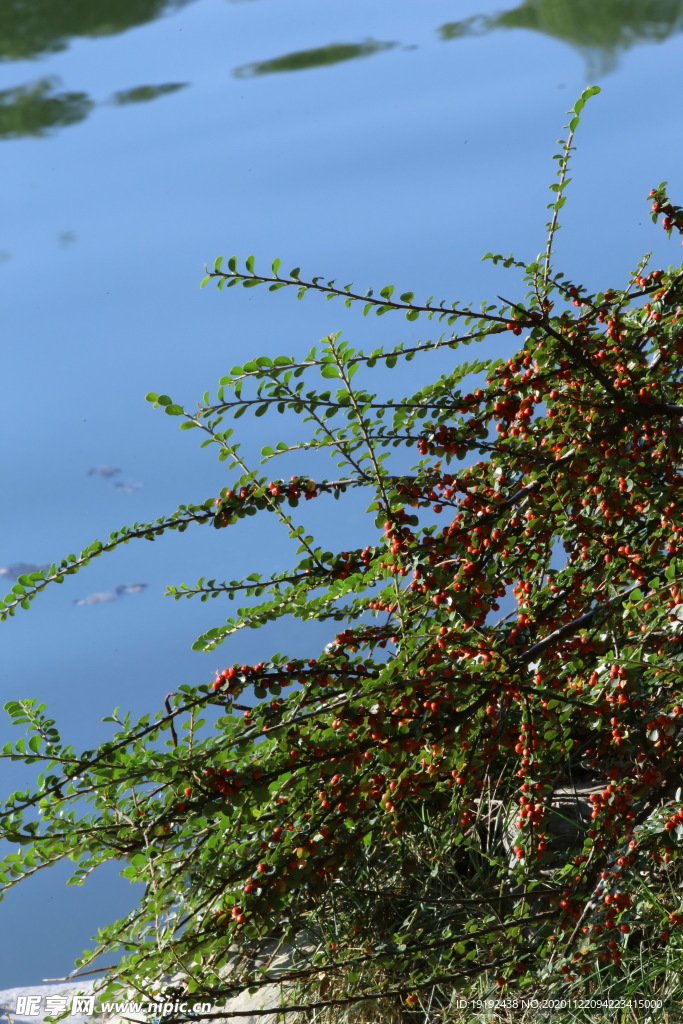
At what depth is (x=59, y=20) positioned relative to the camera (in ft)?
10.2

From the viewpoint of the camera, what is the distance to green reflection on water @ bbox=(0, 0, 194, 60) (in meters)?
3.00

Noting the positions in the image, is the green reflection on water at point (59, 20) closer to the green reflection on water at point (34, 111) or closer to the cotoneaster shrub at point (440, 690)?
the green reflection on water at point (34, 111)

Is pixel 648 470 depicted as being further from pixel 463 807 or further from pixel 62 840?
pixel 62 840

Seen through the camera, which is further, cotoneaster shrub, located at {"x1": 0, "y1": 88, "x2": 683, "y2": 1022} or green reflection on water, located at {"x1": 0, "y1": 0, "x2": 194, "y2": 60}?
green reflection on water, located at {"x1": 0, "y1": 0, "x2": 194, "y2": 60}

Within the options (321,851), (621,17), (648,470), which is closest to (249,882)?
(321,851)

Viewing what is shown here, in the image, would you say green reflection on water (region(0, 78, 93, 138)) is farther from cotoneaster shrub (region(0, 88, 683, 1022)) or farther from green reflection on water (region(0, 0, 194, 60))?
cotoneaster shrub (region(0, 88, 683, 1022))

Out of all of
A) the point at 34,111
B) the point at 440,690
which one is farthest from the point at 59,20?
the point at 440,690

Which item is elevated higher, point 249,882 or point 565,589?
point 565,589

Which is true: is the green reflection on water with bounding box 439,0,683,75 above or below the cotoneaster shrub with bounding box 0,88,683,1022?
above

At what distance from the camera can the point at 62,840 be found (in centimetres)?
106

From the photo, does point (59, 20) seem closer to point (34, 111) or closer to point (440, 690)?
point (34, 111)

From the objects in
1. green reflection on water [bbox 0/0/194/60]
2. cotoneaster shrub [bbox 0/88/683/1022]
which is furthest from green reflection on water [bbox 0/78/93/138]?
cotoneaster shrub [bbox 0/88/683/1022]

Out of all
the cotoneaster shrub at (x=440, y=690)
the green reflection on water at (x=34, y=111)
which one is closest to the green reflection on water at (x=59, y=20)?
the green reflection on water at (x=34, y=111)

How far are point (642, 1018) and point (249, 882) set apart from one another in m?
0.53
